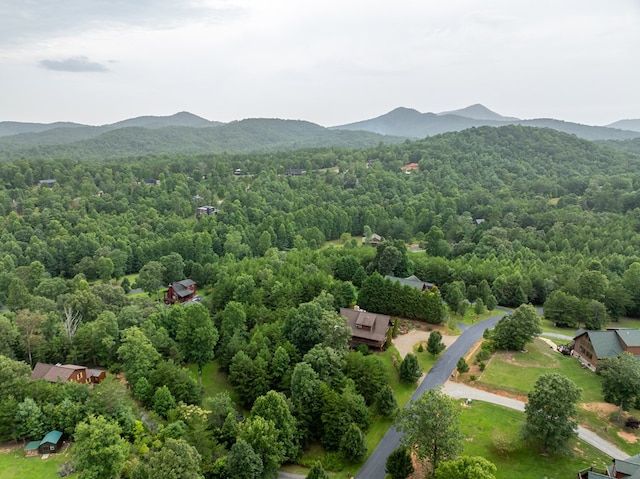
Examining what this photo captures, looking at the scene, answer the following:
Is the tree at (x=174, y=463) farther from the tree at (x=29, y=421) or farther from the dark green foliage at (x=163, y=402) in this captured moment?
the tree at (x=29, y=421)

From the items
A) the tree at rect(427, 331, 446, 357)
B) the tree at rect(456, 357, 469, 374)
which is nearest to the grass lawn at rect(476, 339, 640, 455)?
the tree at rect(456, 357, 469, 374)

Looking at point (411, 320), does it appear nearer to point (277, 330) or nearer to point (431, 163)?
point (277, 330)

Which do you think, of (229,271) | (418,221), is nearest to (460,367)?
(229,271)

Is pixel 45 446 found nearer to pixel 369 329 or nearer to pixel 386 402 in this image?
pixel 386 402

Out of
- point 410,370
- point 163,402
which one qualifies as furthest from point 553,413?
point 163,402

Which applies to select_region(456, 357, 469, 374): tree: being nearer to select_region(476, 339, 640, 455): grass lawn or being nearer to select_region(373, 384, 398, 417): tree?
select_region(476, 339, 640, 455): grass lawn

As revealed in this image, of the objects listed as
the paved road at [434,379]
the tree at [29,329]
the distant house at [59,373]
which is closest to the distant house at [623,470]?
the paved road at [434,379]
